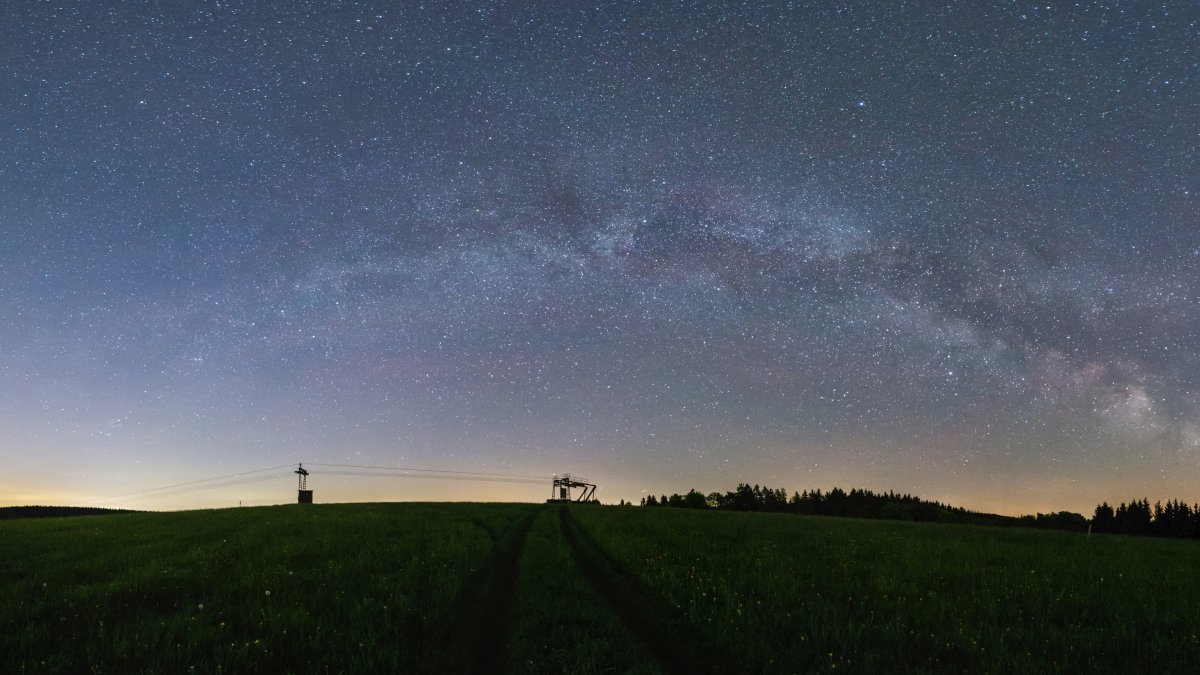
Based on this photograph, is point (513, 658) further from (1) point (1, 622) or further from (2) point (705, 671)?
(1) point (1, 622)

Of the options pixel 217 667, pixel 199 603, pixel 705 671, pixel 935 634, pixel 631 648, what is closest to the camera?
pixel 217 667

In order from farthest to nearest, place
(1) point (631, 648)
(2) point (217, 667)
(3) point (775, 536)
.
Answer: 1. (3) point (775, 536)
2. (1) point (631, 648)
3. (2) point (217, 667)

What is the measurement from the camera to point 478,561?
15039mm

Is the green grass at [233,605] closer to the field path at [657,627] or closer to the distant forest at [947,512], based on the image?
the field path at [657,627]

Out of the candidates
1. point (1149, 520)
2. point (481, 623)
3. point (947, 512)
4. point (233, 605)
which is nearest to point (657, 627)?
point (481, 623)

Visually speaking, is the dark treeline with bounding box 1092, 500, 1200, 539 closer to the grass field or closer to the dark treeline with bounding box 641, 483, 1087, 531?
the dark treeline with bounding box 641, 483, 1087, 531

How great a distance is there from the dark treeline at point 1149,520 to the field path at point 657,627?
103 metres

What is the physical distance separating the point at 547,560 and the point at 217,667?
29.6 feet

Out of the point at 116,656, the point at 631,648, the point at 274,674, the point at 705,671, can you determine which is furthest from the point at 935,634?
the point at 116,656

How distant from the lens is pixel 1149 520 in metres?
Answer: 106

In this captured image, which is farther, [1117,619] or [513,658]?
[1117,619]

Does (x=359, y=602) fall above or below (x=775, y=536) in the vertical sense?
above

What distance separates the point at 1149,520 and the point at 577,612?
452 feet

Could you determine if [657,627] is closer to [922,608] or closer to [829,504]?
[922,608]
